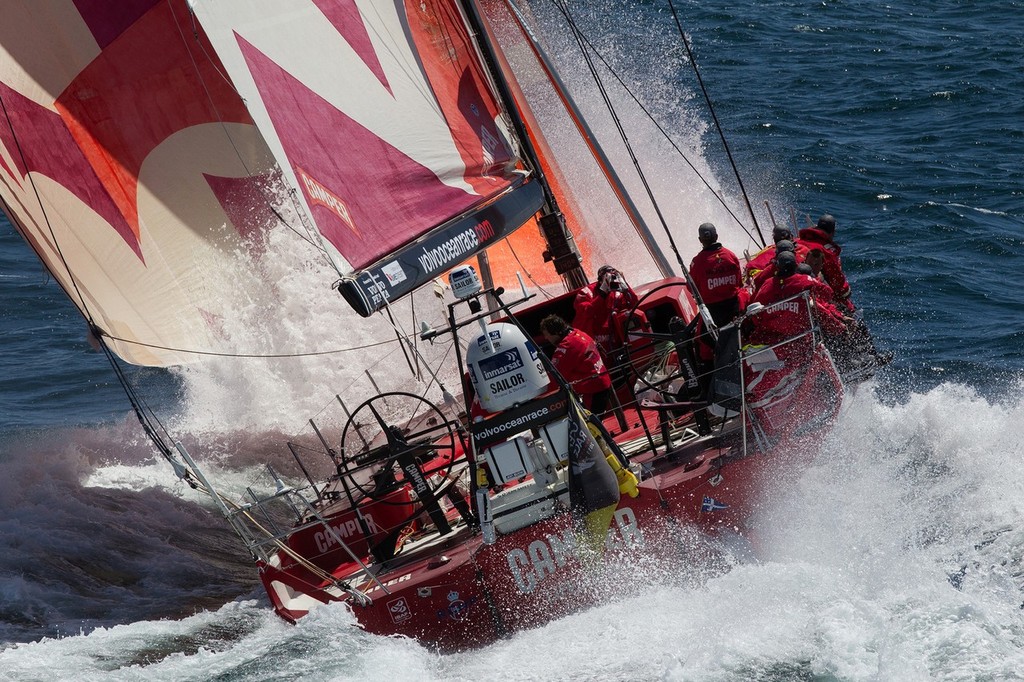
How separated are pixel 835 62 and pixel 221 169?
1235cm

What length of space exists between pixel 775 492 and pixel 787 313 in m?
1.10

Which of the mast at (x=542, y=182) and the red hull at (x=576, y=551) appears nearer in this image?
the red hull at (x=576, y=551)

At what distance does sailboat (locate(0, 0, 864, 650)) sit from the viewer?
6.50 meters

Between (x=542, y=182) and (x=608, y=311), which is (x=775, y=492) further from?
(x=542, y=182)

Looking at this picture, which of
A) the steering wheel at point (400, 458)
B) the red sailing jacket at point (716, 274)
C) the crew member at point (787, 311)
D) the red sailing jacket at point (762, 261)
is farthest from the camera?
the red sailing jacket at point (762, 261)

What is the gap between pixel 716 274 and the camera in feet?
25.8

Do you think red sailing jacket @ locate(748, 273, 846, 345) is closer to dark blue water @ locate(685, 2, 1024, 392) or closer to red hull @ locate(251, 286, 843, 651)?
red hull @ locate(251, 286, 843, 651)

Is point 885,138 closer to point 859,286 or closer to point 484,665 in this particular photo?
point 859,286

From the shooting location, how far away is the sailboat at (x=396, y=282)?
6500mm

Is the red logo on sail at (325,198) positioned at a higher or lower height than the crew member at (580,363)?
higher

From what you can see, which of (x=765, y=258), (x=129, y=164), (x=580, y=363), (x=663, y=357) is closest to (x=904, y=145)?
(x=765, y=258)

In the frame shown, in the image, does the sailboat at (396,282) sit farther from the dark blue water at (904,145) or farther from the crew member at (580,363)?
the dark blue water at (904,145)

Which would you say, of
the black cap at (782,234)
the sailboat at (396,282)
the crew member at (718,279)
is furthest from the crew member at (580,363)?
the black cap at (782,234)

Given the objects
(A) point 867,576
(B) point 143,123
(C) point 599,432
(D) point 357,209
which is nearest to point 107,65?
(B) point 143,123
